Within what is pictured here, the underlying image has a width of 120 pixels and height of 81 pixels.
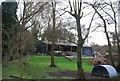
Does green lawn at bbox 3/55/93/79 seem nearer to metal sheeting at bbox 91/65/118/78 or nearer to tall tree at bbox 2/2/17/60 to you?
tall tree at bbox 2/2/17/60

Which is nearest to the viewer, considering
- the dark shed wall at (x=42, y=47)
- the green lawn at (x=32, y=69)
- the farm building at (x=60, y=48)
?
the green lawn at (x=32, y=69)

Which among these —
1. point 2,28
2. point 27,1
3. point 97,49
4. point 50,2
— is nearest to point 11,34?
point 2,28

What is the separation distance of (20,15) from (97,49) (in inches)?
1537

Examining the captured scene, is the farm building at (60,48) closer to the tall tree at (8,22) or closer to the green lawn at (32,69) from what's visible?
the green lawn at (32,69)

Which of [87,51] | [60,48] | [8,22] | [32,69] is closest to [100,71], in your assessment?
[32,69]

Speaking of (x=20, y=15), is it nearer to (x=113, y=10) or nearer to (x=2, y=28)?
(x=2, y=28)

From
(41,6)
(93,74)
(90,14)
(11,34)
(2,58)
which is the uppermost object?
(41,6)

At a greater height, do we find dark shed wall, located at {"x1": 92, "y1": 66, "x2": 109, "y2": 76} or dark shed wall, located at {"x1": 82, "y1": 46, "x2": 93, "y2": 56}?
dark shed wall, located at {"x1": 82, "y1": 46, "x2": 93, "y2": 56}

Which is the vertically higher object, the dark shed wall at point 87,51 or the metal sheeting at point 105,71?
the dark shed wall at point 87,51

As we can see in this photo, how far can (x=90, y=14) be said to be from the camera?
848cm

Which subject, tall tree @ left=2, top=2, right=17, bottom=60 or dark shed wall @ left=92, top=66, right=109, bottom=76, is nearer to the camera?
dark shed wall @ left=92, top=66, right=109, bottom=76

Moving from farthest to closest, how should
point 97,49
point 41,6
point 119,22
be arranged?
point 97,49 → point 41,6 → point 119,22

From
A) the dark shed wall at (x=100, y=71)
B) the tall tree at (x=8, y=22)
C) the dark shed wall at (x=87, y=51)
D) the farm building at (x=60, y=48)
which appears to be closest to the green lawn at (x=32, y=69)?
the tall tree at (x=8, y=22)

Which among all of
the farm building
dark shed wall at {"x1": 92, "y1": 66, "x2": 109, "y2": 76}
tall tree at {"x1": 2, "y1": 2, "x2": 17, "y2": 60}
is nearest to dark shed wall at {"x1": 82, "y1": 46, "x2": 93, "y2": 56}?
the farm building
